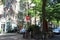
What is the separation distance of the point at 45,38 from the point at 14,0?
36213 mm

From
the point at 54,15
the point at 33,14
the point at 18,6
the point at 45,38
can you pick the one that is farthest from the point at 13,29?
the point at 45,38

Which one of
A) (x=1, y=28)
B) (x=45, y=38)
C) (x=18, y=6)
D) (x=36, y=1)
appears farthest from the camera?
(x=18, y=6)

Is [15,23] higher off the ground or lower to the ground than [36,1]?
lower

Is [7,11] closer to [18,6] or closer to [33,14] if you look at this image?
[18,6]

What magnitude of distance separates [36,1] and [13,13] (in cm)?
2286

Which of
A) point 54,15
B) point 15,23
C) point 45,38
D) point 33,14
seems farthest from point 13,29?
point 45,38

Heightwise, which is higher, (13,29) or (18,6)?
(18,6)

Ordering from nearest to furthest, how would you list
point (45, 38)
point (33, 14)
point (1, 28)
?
1. point (45, 38)
2. point (33, 14)
3. point (1, 28)

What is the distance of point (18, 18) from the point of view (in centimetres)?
5656

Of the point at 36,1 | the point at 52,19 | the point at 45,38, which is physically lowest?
the point at 45,38

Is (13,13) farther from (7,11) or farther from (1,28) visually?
(1,28)

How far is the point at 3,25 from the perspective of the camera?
Result: 56.2m

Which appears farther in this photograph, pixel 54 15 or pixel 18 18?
pixel 18 18

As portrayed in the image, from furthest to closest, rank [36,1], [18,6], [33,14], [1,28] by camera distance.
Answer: [18,6], [1,28], [33,14], [36,1]
